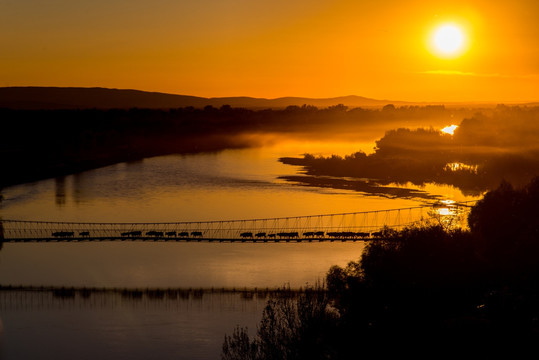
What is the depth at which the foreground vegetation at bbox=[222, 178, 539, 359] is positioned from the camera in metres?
11.2

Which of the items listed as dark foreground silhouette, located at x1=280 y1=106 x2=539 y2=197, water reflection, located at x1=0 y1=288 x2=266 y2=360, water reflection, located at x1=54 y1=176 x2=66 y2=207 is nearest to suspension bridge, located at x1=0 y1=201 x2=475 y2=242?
water reflection, located at x1=54 y1=176 x2=66 y2=207

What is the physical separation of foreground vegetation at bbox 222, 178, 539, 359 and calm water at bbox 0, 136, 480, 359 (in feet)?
7.67

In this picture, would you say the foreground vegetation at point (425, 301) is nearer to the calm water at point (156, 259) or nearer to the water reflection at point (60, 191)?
the calm water at point (156, 259)

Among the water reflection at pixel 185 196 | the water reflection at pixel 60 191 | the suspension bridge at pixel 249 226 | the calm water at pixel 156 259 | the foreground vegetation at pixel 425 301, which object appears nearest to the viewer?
the foreground vegetation at pixel 425 301

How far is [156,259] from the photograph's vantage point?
83.4 feet

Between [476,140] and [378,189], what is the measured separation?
18.7 meters

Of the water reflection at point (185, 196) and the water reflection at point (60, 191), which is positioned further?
the water reflection at point (60, 191)

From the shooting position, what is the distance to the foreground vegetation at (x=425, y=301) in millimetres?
11242

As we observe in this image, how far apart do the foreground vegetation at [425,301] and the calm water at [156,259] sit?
234 cm

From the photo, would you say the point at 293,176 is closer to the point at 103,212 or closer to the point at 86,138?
the point at 103,212

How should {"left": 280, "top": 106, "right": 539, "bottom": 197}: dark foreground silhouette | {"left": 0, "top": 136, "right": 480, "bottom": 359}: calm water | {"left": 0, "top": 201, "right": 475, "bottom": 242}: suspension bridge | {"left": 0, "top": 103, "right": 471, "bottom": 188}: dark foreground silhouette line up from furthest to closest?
{"left": 0, "top": 103, "right": 471, "bottom": 188}: dark foreground silhouette < {"left": 280, "top": 106, "right": 539, "bottom": 197}: dark foreground silhouette < {"left": 0, "top": 201, "right": 475, "bottom": 242}: suspension bridge < {"left": 0, "top": 136, "right": 480, "bottom": 359}: calm water

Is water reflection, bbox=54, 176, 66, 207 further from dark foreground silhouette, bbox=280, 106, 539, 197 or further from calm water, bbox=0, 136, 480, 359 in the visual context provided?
dark foreground silhouette, bbox=280, 106, 539, 197

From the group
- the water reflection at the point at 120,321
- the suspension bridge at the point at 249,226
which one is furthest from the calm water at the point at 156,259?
the suspension bridge at the point at 249,226

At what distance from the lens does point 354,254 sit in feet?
85.4
